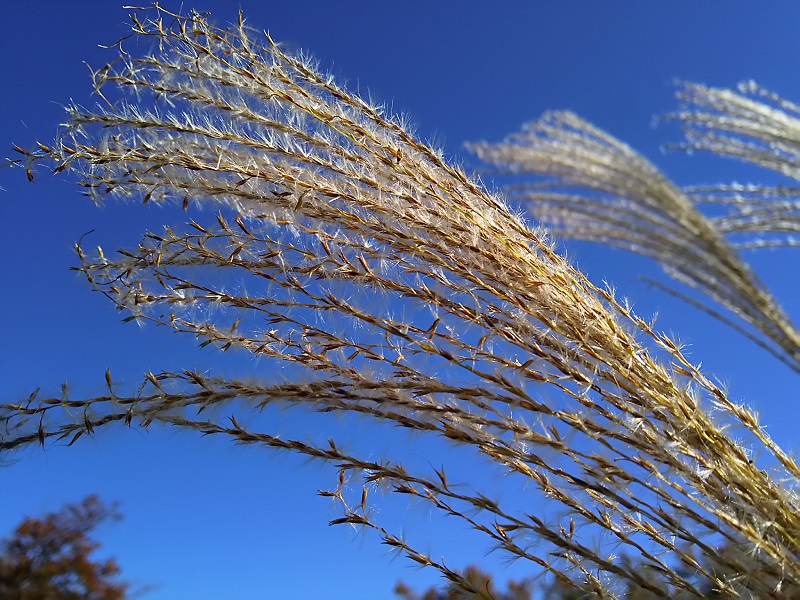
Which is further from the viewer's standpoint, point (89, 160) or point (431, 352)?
point (89, 160)

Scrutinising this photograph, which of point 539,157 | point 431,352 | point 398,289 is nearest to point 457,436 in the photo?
point 431,352

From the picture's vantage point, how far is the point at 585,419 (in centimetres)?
104

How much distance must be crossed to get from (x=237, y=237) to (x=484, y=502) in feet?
2.15

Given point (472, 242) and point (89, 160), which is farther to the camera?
point (89, 160)

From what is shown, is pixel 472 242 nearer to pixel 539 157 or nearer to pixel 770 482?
pixel 770 482

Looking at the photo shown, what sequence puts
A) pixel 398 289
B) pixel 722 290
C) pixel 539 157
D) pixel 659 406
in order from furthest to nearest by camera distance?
pixel 539 157 < pixel 722 290 < pixel 398 289 < pixel 659 406

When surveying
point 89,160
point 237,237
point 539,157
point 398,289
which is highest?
point 539,157

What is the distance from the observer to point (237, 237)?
1.18 meters

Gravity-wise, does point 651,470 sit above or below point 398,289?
below

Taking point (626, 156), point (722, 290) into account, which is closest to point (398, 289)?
point (626, 156)

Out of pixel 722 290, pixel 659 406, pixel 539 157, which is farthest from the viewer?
pixel 539 157

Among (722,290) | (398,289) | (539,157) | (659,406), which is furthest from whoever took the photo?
(539,157)

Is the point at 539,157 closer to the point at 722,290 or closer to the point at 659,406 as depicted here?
the point at 722,290

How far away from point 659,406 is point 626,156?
753 millimetres
